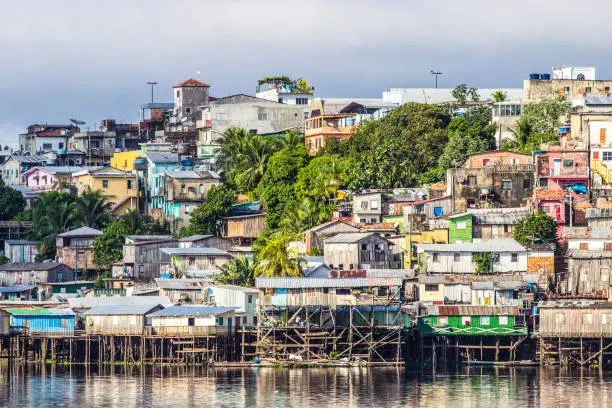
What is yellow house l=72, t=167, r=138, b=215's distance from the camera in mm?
109625

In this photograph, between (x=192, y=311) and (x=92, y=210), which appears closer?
(x=192, y=311)

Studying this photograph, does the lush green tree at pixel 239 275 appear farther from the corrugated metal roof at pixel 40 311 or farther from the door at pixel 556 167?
the door at pixel 556 167

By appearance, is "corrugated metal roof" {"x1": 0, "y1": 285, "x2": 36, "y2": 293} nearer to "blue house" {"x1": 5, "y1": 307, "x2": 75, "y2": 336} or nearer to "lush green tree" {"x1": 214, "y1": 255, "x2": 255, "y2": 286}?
"blue house" {"x1": 5, "y1": 307, "x2": 75, "y2": 336}

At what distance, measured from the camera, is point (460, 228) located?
276ft

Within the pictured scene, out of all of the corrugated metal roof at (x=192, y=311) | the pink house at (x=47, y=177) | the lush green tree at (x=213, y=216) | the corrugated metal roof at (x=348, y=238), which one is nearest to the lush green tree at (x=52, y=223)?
the lush green tree at (x=213, y=216)

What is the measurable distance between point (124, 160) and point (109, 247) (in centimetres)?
2408

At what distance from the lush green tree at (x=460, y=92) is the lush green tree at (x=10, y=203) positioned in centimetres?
3494

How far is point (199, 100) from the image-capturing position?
5128 inches

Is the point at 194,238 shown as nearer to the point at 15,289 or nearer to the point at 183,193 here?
the point at 183,193

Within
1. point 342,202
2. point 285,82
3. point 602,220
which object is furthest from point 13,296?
point 285,82

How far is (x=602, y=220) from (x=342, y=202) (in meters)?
18.9

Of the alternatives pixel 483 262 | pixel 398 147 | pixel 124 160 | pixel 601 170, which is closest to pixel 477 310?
pixel 483 262

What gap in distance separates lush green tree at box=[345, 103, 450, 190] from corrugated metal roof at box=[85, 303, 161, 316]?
22.4 meters

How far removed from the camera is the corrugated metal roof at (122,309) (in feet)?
251
